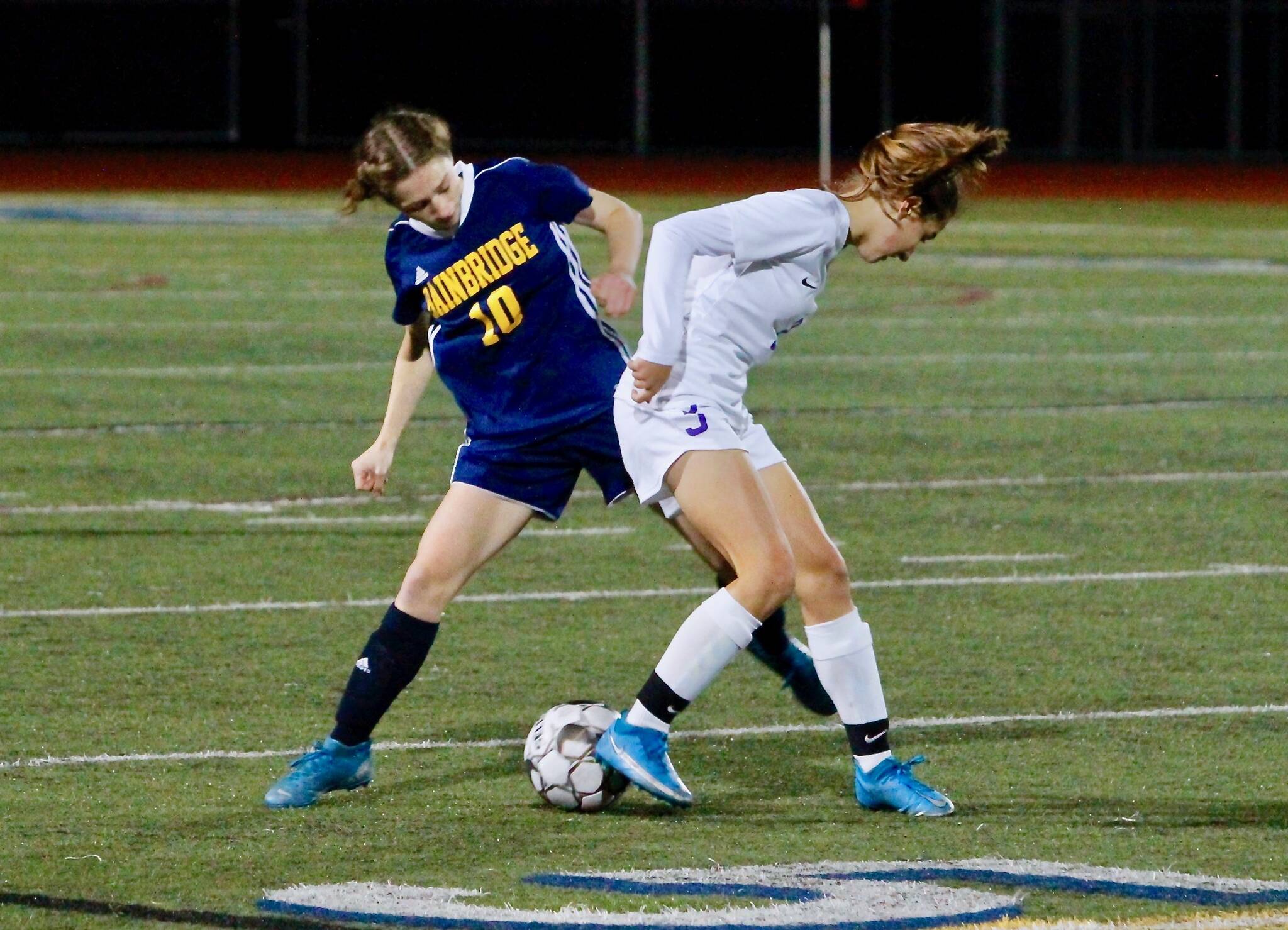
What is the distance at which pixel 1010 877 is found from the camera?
5.39m

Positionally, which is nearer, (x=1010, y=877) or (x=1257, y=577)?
(x=1010, y=877)

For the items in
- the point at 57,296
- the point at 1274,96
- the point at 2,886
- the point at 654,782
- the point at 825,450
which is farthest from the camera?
the point at 1274,96

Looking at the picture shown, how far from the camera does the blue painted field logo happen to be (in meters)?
5.04

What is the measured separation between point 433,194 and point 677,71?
41.3m

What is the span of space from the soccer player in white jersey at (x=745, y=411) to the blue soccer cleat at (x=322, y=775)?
63 cm

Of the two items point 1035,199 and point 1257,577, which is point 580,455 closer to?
point 1257,577

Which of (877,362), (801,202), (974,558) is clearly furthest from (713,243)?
(877,362)

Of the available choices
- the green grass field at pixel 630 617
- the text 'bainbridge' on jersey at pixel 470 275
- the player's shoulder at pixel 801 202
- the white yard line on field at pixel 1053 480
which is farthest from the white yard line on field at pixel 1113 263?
the player's shoulder at pixel 801 202

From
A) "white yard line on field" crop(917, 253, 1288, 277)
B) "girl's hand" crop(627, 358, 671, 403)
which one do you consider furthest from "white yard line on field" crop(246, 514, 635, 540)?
"white yard line on field" crop(917, 253, 1288, 277)

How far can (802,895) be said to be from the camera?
17.2ft

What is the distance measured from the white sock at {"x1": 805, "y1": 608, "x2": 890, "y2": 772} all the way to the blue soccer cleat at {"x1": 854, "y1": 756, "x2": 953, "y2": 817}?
4cm

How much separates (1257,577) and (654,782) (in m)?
4.10

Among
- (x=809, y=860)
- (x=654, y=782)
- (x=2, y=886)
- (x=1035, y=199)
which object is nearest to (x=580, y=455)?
(x=654, y=782)

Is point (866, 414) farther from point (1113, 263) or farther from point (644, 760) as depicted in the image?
point (1113, 263)
